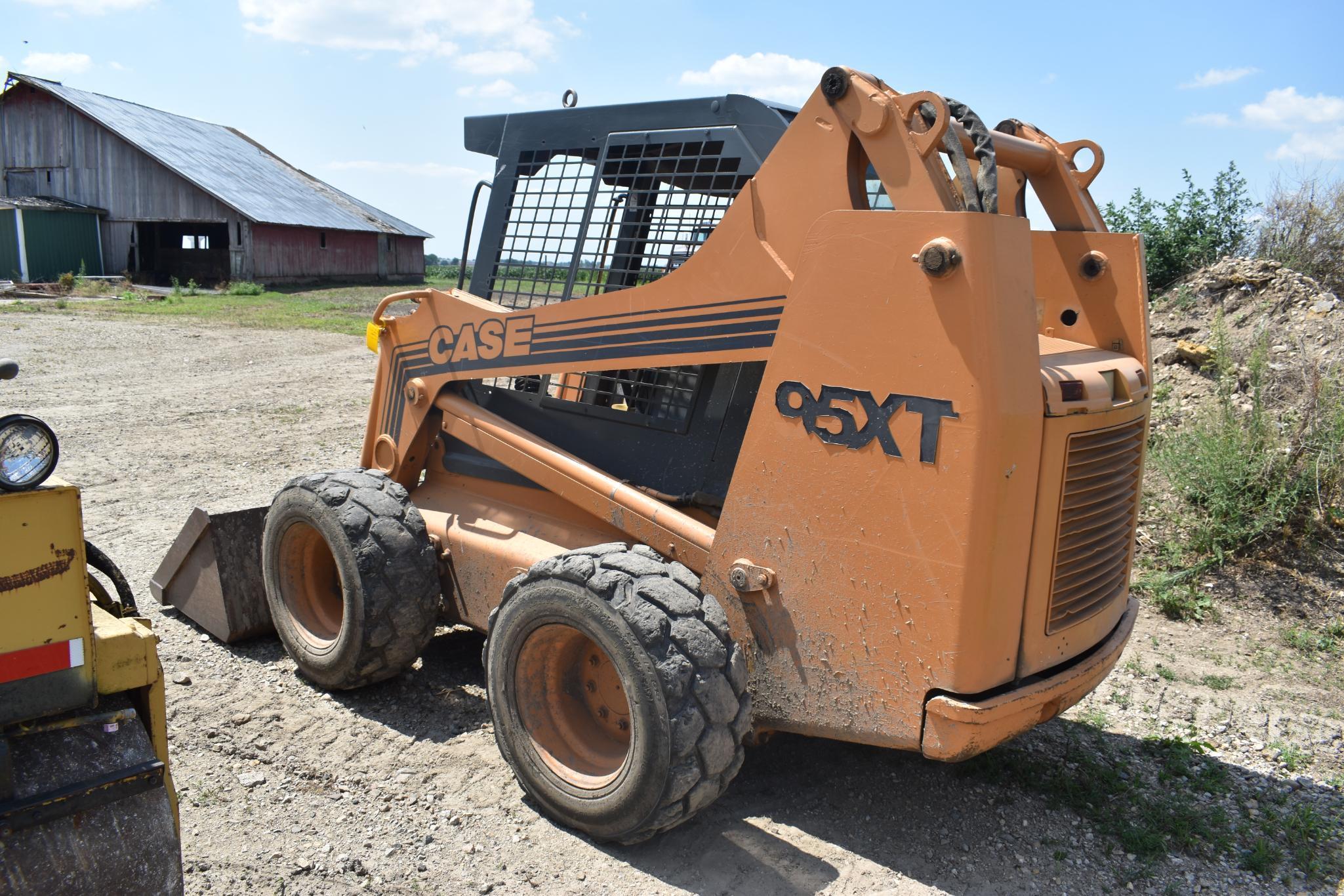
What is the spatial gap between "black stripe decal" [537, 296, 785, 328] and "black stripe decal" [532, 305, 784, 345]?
22 mm

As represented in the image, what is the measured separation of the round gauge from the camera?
2.30 meters

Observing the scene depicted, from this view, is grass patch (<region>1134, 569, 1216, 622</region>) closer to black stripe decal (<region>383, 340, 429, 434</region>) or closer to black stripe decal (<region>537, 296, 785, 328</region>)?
black stripe decal (<region>537, 296, 785, 328</region>)

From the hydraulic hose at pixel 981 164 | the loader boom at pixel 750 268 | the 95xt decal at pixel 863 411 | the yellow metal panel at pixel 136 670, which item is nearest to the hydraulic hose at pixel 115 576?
the yellow metal panel at pixel 136 670

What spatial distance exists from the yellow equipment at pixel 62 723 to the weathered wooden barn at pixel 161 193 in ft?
96.8

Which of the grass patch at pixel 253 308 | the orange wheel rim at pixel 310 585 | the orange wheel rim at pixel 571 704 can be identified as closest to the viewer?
the orange wheel rim at pixel 571 704

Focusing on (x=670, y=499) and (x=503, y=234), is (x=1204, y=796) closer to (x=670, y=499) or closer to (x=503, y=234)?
(x=670, y=499)

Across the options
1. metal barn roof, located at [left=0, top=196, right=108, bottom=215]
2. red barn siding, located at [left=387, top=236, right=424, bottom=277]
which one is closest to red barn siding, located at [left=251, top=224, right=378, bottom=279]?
red barn siding, located at [left=387, top=236, right=424, bottom=277]

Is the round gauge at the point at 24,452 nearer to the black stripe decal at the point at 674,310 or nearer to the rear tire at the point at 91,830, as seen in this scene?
the rear tire at the point at 91,830

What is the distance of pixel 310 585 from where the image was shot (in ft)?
15.8

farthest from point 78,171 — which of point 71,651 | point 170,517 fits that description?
point 71,651

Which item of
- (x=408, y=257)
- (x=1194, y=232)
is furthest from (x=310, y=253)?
(x=1194, y=232)

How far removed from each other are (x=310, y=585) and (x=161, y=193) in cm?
2966

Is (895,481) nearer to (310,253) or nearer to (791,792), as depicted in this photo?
(791,792)

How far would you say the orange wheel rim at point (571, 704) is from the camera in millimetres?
3541
